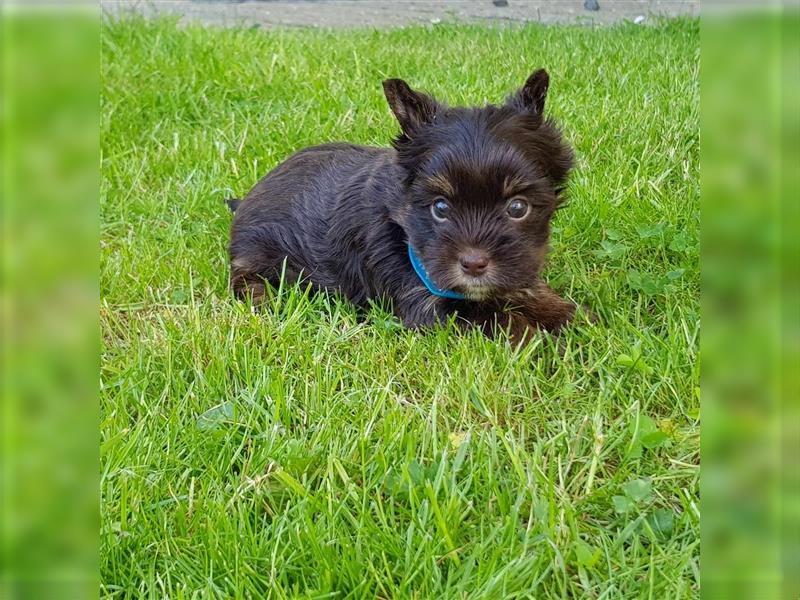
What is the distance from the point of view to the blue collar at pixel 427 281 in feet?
10.8

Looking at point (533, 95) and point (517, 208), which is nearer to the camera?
point (517, 208)

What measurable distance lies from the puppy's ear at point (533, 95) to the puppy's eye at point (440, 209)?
64 centimetres

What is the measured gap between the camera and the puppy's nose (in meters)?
2.97

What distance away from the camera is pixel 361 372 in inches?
116

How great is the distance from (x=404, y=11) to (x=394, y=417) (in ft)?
32.5

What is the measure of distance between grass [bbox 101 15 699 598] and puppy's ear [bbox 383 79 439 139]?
0.88 m

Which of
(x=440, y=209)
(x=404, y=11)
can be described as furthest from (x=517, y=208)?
(x=404, y=11)

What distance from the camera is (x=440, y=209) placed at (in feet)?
10.4

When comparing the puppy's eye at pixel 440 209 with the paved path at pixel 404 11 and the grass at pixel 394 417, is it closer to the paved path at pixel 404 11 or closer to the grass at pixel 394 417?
the grass at pixel 394 417
